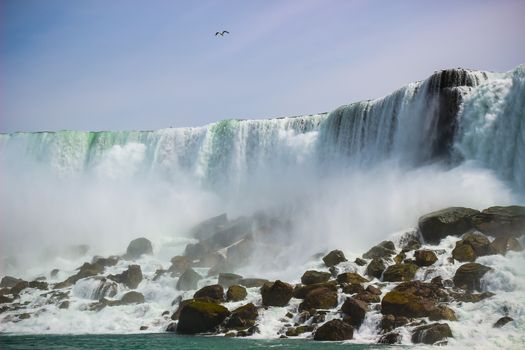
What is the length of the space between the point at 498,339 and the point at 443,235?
9.80m

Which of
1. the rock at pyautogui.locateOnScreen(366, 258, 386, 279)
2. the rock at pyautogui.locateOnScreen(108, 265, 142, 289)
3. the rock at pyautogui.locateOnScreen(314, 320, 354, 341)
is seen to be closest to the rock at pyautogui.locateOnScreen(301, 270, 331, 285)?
the rock at pyautogui.locateOnScreen(366, 258, 386, 279)

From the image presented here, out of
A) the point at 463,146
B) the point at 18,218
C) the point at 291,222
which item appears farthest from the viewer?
the point at 18,218

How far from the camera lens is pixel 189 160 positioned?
51.8 meters

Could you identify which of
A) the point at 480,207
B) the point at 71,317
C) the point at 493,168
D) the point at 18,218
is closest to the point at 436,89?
the point at 493,168

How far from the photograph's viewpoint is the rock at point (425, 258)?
22.3 meters

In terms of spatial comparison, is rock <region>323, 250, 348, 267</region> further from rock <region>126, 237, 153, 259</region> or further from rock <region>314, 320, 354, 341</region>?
rock <region>126, 237, 153, 259</region>

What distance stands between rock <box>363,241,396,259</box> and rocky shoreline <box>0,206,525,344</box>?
0.05 metres

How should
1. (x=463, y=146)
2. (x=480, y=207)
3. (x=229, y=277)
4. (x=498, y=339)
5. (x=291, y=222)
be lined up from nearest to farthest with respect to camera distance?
1. (x=498, y=339)
2. (x=480, y=207)
3. (x=229, y=277)
4. (x=463, y=146)
5. (x=291, y=222)

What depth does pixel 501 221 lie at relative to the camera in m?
23.4

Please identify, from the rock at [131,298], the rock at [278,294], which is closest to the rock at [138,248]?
the rock at [131,298]

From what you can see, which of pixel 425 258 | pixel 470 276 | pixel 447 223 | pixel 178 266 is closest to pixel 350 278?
pixel 425 258

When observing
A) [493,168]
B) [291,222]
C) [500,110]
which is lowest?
[291,222]

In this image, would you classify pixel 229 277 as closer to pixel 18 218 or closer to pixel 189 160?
pixel 189 160

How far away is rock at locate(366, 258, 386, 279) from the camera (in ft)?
75.6
